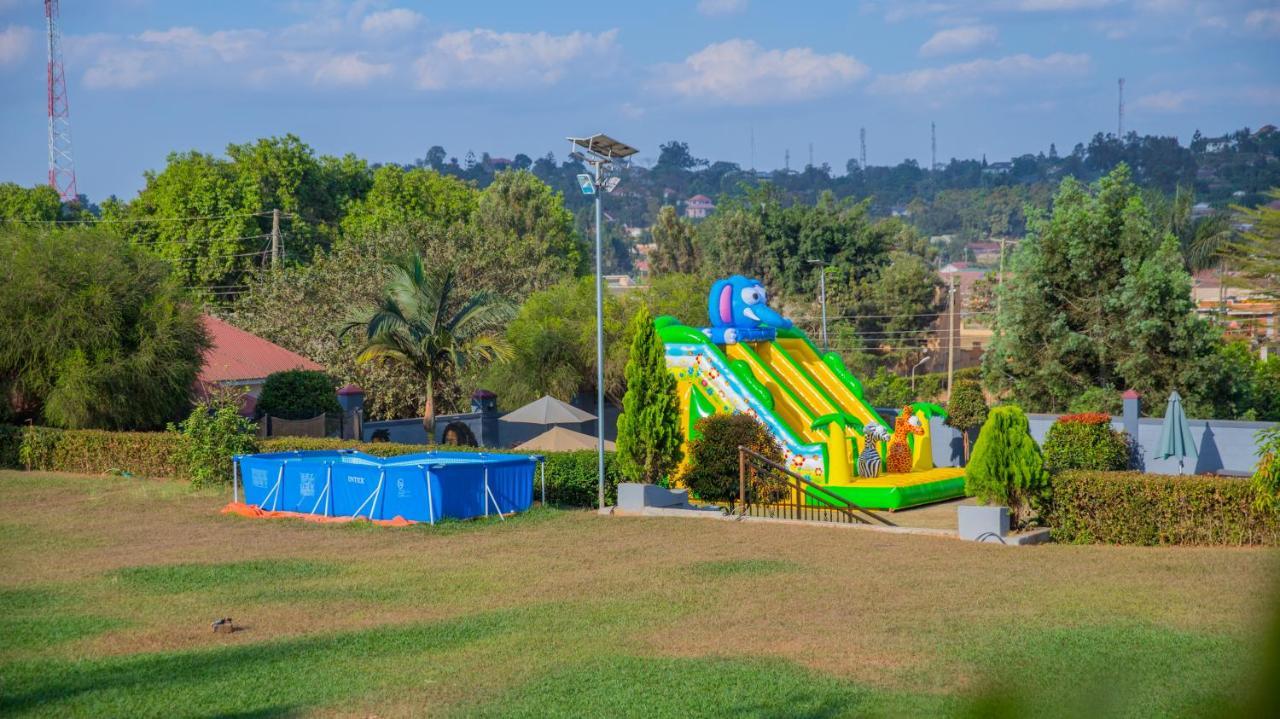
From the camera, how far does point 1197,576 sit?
13328mm

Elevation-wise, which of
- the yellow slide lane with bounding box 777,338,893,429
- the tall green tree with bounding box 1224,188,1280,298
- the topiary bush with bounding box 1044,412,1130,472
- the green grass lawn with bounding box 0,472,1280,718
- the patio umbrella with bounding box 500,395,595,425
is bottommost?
the green grass lawn with bounding box 0,472,1280,718

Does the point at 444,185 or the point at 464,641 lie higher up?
the point at 444,185

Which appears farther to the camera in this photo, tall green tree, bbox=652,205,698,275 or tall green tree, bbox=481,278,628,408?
tall green tree, bbox=652,205,698,275

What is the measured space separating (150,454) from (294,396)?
5144mm

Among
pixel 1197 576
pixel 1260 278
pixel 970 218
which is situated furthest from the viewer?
pixel 970 218

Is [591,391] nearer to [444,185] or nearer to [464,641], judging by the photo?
[464,641]

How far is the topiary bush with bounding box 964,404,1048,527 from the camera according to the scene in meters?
16.6

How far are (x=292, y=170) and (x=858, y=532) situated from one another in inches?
1859

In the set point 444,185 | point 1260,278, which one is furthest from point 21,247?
point 444,185

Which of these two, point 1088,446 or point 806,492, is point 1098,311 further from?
point 806,492

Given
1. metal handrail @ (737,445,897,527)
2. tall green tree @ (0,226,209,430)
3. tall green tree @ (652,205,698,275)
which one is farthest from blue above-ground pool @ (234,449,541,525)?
tall green tree @ (652,205,698,275)

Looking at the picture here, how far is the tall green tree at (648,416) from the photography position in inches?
835

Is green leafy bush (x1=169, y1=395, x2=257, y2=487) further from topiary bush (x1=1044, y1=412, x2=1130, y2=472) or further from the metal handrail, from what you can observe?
topiary bush (x1=1044, y1=412, x2=1130, y2=472)

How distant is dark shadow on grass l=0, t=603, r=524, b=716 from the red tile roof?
21.7 meters
